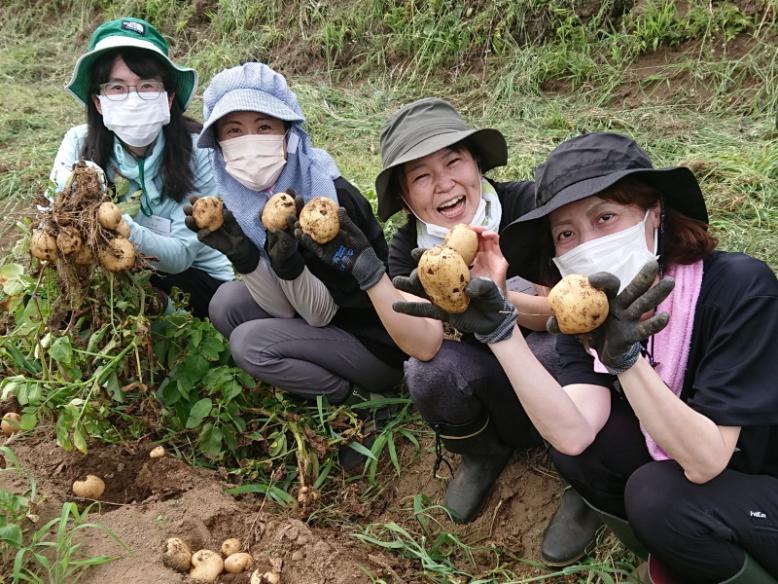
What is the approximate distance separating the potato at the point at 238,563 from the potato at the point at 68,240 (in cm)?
102

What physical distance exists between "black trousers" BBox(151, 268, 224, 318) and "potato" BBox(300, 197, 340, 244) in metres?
1.03

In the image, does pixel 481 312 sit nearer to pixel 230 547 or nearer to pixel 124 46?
pixel 230 547

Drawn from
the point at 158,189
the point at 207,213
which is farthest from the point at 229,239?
the point at 158,189

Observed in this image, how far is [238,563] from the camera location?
1918 mm

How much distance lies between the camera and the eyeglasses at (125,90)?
2.63 meters

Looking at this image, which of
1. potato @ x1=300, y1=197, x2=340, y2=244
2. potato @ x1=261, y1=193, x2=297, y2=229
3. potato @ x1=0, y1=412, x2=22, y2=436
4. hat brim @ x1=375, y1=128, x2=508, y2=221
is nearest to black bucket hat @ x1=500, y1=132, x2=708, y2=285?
hat brim @ x1=375, y1=128, x2=508, y2=221

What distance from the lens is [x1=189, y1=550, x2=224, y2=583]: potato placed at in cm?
187

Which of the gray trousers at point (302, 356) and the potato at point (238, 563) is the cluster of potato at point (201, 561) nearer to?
the potato at point (238, 563)

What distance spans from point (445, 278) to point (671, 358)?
0.58 m

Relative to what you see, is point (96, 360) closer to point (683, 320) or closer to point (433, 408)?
point (433, 408)

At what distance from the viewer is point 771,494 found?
62.3 inches

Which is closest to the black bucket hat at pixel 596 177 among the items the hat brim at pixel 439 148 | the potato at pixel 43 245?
the hat brim at pixel 439 148

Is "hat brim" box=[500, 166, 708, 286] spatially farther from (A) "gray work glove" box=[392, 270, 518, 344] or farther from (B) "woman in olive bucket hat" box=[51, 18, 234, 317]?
(B) "woman in olive bucket hat" box=[51, 18, 234, 317]

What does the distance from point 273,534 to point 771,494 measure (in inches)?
50.9
